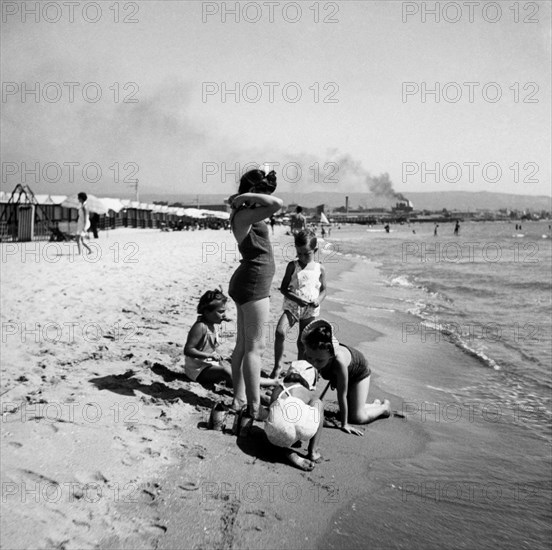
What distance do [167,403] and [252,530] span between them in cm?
158

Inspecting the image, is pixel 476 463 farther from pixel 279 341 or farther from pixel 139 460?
pixel 139 460

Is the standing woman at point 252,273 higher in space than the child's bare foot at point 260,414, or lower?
higher

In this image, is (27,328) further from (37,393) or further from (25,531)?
(25,531)

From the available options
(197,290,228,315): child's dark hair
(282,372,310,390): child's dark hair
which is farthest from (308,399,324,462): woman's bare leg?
(197,290,228,315): child's dark hair

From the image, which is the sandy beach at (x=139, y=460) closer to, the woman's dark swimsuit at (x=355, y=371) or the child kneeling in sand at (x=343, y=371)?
the child kneeling in sand at (x=343, y=371)

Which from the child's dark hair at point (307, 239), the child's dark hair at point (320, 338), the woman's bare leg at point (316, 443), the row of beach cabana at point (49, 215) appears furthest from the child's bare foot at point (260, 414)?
the row of beach cabana at point (49, 215)

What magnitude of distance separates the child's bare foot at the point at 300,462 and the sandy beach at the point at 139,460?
5cm

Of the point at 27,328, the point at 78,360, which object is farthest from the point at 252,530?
the point at 27,328

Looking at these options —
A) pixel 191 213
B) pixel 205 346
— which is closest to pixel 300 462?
pixel 205 346

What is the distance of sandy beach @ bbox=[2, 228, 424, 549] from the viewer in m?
2.51

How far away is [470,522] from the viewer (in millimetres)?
2916

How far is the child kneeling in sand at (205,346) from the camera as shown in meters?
4.39

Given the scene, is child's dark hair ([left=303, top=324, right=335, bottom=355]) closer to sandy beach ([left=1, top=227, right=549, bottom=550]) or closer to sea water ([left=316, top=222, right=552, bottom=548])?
sandy beach ([left=1, top=227, right=549, bottom=550])

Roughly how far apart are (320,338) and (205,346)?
1327mm
